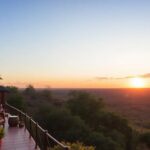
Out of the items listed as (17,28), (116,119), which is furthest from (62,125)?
(17,28)

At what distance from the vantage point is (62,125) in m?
27.0

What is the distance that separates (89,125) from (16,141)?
21.9 metres

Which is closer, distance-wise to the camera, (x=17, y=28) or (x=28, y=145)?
(x=28, y=145)

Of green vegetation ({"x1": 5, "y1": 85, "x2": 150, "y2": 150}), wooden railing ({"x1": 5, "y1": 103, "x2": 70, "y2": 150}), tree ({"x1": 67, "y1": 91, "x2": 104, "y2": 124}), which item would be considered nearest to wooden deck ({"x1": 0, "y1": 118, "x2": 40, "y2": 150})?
wooden railing ({"x1": 5, "y1": 103, "x2": 70, "y2": 150})

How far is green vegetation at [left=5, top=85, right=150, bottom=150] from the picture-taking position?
2366 centimetres

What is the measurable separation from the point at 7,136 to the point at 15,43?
1006 cm

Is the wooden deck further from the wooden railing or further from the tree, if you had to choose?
the tree

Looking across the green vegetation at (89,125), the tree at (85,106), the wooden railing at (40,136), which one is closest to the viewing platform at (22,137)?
the wooden railing at (40,136)

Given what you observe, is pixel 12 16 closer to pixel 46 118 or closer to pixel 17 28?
pixel 17 28

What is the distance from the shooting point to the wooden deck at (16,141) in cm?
901

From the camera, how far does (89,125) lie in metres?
31.3

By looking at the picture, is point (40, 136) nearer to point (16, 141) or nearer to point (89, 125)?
point (16, 141)

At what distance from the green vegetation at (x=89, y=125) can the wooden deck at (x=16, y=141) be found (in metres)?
8.78

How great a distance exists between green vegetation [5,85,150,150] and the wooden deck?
28.8 feet
